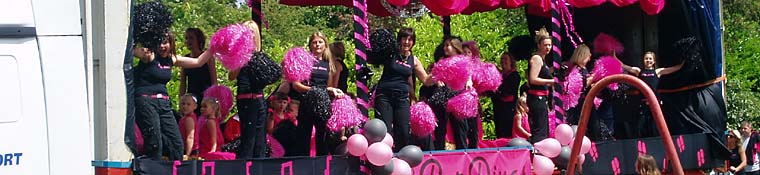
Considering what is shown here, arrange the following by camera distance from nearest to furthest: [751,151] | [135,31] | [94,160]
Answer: [94,160]
[135,31]
[751,151]

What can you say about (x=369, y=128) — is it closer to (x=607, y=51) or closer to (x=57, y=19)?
(x=57, y=19)

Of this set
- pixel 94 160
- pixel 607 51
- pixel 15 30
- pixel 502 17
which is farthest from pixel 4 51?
pixel 502 17

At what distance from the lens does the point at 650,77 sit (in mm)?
13328

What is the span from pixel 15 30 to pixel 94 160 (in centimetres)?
100

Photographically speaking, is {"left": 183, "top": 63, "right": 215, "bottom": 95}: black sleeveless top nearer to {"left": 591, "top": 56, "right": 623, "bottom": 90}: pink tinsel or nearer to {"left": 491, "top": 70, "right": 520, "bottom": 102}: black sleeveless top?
{"left": 491, "top": 70, "right": 520, "bottom": 102}: black sleeveless top

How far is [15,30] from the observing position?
24.4ft

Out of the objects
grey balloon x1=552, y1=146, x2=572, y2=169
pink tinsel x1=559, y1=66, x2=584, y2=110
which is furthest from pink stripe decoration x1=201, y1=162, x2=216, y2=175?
pink tinsel x1=559, y1=66, x2=584, y2=110

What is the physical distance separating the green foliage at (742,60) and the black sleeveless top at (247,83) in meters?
20.4

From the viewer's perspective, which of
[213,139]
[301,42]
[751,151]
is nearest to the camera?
[213,139]

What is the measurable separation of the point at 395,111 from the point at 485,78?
1260 mm

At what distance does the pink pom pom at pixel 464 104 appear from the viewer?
10984 millimetres

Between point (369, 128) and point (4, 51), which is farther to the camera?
point (369, 128)

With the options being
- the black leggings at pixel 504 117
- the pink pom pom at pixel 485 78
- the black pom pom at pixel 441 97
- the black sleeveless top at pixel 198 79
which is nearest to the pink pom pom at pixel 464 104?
the black pom pom at pixel 441 97

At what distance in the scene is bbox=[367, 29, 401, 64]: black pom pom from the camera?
406 inches
